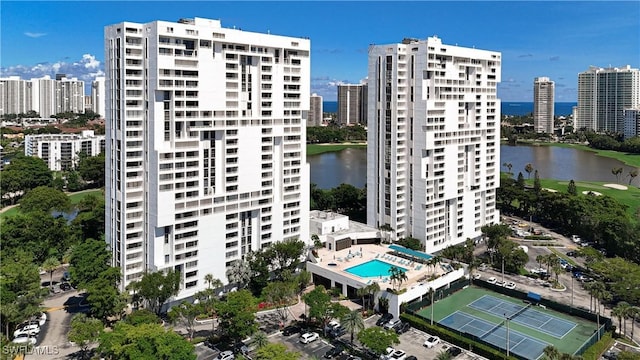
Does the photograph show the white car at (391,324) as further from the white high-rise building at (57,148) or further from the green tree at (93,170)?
the white high-rise building at (57,148)

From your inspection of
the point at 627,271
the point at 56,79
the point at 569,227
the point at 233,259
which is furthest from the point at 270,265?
the point at 56,79

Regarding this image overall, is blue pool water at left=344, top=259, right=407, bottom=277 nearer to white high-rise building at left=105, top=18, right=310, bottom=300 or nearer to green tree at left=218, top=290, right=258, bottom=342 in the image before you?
white high-rise building at left=105, top=18, right=310, bottom=300

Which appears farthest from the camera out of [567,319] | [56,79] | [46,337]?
[56,79]

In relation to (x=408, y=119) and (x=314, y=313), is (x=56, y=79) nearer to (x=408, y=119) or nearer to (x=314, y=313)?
(x=408, y=119)

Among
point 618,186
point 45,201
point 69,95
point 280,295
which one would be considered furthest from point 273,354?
point 69,95

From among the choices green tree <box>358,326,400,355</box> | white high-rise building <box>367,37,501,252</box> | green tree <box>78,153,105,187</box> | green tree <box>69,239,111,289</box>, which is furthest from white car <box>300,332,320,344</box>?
green tree <box>78,153,105,187</box>
